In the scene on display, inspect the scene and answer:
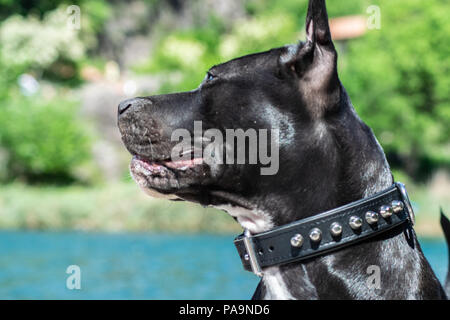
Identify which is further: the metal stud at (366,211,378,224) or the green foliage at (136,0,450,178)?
the green foliage at (136,0,450,178)

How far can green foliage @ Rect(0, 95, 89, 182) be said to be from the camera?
25125 millimetres

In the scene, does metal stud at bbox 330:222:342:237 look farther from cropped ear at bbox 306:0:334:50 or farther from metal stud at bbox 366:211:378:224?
cropped ear at bbox 306:0:334:50

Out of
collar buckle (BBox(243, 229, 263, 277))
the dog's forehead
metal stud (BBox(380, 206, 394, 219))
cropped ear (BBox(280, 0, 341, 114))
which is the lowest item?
collar buckle (BBox(243, 229, 263, 277))

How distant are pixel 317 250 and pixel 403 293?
36 centimetres

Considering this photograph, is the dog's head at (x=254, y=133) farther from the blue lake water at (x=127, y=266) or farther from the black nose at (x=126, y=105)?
the blue lake water at (x=127, y=266)

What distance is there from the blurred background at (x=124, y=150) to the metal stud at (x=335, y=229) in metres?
4.42

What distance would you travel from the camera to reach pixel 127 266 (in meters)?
11.0

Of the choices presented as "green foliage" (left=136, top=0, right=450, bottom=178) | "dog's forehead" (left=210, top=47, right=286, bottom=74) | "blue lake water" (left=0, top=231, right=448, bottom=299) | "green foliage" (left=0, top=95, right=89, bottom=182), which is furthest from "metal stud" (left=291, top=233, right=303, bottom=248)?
"green foliage" (left=0, top=95, right=89, bottom=182)

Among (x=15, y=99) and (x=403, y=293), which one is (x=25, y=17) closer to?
(x=15, y=99)

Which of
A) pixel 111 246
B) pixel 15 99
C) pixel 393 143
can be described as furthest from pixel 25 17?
pixel 111 246

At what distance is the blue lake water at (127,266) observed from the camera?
8.16 m

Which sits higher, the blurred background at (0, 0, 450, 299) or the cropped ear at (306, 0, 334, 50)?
the blurred background at (0, 0, 450, 299)
